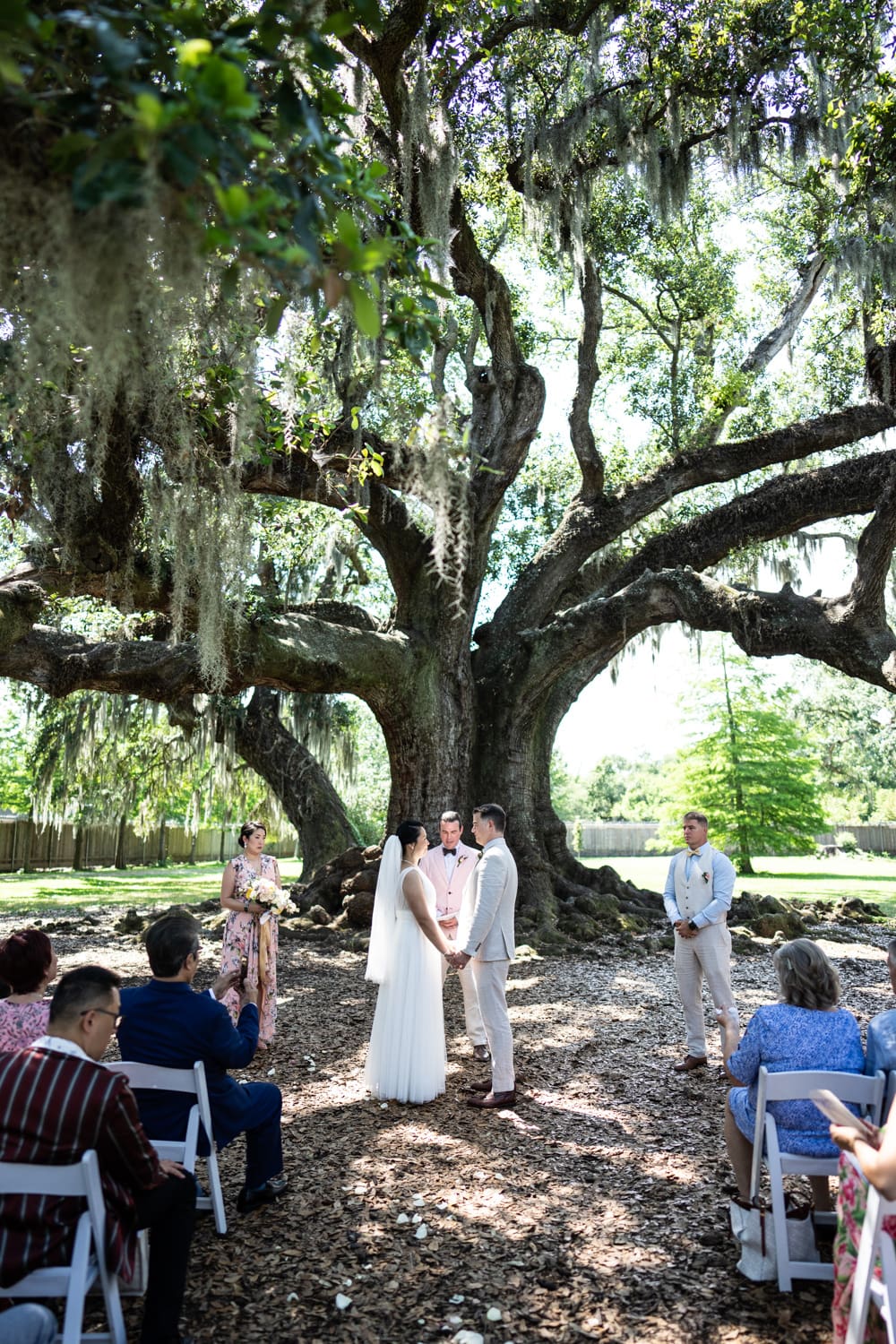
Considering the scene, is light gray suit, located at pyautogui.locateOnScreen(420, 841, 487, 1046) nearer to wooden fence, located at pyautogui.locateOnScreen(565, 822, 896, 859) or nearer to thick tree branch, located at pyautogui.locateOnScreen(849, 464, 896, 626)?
thick tree branch, located at pyautogui.locateOnScreen(849, 464, 896, 626)

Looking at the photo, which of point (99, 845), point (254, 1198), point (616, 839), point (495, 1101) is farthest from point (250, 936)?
point (616, 839)

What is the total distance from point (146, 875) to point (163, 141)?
2305 cm

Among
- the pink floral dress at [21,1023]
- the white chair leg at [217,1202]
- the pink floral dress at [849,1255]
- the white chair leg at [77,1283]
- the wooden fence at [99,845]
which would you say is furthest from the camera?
the wooden fence at [99,845]

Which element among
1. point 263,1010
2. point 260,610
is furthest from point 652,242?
point 263,1010

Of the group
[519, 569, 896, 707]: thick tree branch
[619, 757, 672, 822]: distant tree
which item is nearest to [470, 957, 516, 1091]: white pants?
[519, 569, 896, 707]: thick tree branch

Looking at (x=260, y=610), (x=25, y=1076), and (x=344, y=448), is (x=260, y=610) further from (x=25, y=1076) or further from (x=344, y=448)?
(x=25, y=1076)

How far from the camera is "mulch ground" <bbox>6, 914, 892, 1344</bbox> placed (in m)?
2.85

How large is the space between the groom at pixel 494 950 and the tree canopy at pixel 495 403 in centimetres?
155

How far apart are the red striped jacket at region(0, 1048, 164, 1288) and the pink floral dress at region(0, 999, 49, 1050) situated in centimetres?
80

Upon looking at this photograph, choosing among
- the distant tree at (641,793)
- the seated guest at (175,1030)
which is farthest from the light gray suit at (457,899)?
the distant tree at (641,793)

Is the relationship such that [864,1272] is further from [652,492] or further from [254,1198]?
[652,492]

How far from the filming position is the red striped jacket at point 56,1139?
231 centimetres

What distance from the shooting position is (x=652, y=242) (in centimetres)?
1180

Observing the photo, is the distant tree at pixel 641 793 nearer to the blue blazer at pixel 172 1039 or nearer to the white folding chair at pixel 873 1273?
the blue blazer at pixel 172 1039
